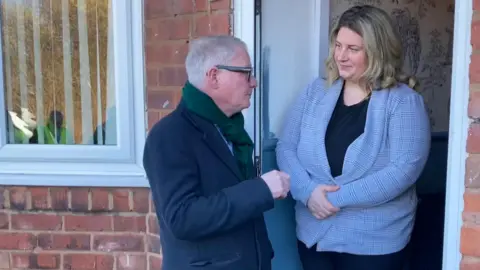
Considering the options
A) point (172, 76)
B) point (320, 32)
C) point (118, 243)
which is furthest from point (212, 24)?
point (118, 243)

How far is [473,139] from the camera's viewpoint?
1.79m

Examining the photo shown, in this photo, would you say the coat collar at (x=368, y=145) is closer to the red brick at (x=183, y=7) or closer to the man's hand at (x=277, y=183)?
the man's hand at (x=277, y=183)

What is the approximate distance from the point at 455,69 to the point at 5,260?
236 centimetres

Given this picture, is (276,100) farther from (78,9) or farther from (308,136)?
(78,9)

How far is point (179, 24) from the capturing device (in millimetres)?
2482

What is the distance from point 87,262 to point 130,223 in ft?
1.04

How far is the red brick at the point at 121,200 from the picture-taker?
8.97 feet

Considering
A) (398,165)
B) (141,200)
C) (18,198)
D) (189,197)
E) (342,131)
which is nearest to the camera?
(189,197)

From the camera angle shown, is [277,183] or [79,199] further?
[79,199]

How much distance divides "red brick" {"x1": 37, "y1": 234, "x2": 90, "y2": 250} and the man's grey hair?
1.43 metres

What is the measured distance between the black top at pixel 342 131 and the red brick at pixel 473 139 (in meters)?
0.43

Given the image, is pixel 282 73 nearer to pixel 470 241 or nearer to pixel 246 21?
pixel 246 21

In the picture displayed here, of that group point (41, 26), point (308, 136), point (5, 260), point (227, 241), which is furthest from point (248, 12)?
point (5, 260)

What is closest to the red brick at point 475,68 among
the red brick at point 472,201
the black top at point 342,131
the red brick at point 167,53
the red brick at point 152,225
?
the red brick at point 472,201
